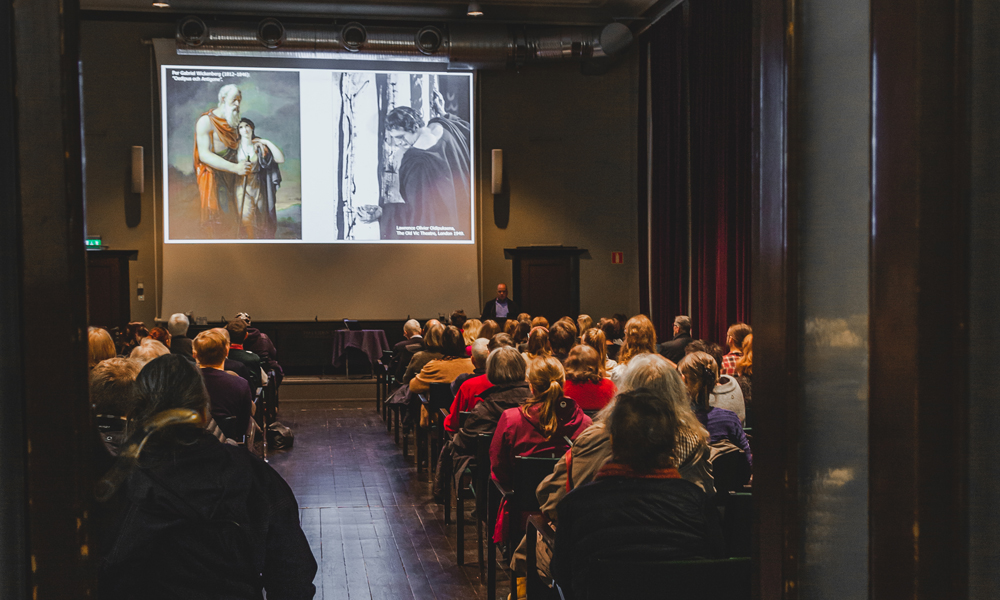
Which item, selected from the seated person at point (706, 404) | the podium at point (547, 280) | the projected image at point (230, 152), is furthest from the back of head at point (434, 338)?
the projected image at point (230, 152)

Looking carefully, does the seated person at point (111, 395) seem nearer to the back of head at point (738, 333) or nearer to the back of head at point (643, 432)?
the back of head at point (643, 432)

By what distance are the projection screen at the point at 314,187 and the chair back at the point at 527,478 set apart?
9.04 meters

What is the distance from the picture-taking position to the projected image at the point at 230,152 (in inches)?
450

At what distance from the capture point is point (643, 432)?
2.18m

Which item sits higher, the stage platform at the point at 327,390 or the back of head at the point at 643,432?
the back of head at the point at 643,432

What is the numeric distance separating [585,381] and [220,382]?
6.52ft

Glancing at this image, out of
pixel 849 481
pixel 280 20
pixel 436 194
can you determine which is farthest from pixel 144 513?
pixel 280 20

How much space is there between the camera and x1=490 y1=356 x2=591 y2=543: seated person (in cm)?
345

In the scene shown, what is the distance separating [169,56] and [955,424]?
12.1 m

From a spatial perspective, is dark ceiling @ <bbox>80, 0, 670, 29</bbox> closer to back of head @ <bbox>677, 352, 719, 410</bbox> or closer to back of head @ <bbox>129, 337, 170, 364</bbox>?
back of head @ <bbox>129, 337, 170, 364</bbox>

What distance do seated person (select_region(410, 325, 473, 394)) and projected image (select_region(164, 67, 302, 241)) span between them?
6.49m

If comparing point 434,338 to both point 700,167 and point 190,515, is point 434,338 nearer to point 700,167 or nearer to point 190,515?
point 190,515

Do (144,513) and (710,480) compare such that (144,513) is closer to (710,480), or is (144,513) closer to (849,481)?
(849,481)

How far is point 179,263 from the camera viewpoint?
38.1ft
